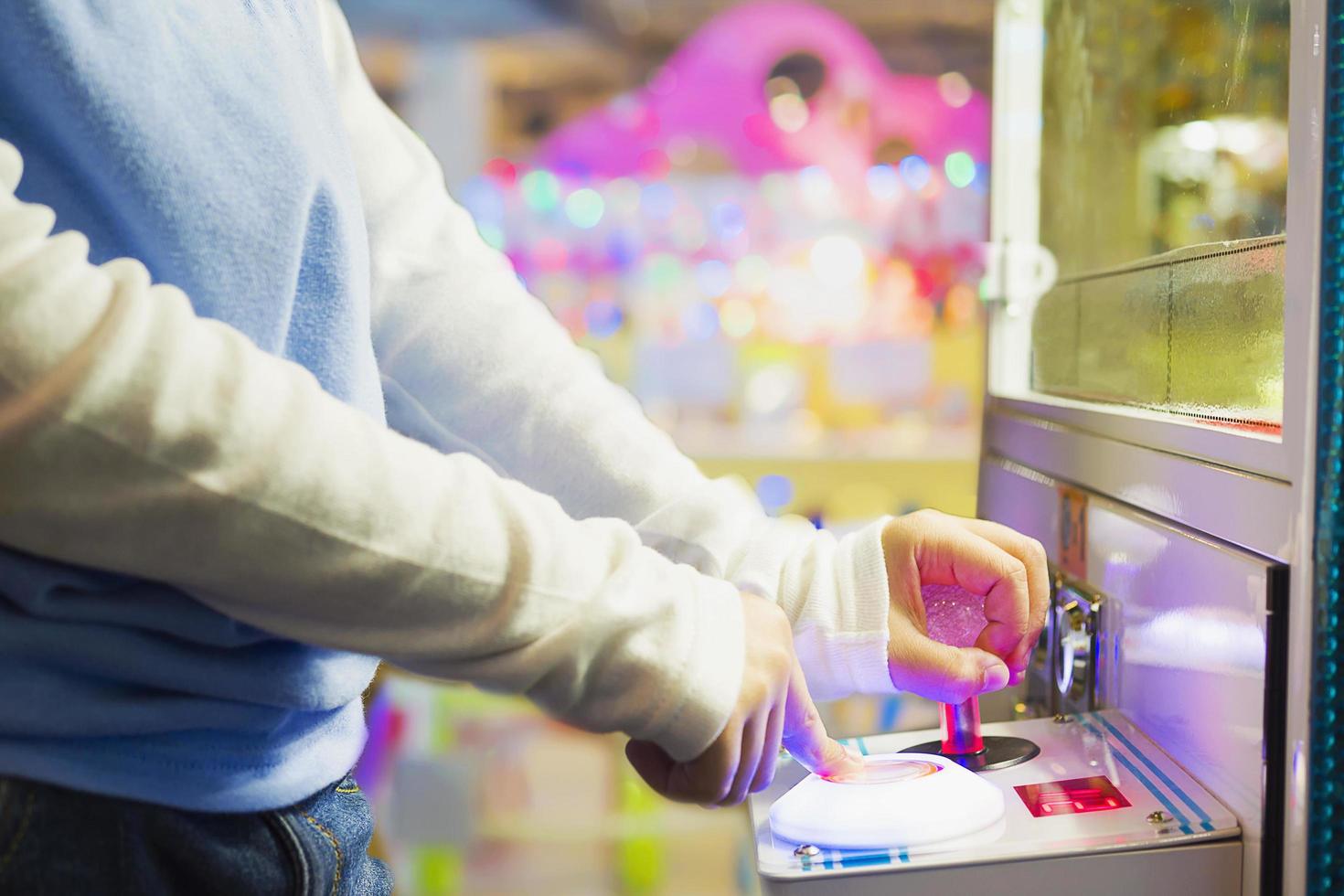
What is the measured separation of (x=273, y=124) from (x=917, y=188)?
117 inches

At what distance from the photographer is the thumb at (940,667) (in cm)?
61

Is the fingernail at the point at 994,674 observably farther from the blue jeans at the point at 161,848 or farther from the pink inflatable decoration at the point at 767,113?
the pink inflatable decoration at the point at 767,113

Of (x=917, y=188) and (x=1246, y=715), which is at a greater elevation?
(x=917, y=188)

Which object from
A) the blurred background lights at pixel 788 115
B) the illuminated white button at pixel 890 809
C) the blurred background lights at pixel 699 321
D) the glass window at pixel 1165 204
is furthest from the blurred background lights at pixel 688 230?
the illuminated white button at pixel 890 809

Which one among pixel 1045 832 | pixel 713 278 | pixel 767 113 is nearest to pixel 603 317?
pixel 713 278

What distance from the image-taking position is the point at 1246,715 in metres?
0.54

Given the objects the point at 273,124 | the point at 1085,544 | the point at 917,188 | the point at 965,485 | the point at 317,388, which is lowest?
the point at 965,485

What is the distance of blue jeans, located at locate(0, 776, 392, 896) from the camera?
1.42 ft

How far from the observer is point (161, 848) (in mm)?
468

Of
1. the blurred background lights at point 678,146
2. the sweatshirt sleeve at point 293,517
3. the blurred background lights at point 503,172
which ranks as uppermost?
the blurred background lights at point 678,146

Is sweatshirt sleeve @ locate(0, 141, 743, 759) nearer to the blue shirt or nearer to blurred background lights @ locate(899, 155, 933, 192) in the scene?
the blue shirt

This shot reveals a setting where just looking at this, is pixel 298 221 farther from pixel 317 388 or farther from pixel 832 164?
pixel 832 164

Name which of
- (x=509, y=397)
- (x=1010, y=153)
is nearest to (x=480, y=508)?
(x=509, y=397)

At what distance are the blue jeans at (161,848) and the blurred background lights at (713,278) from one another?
9.18 feet
